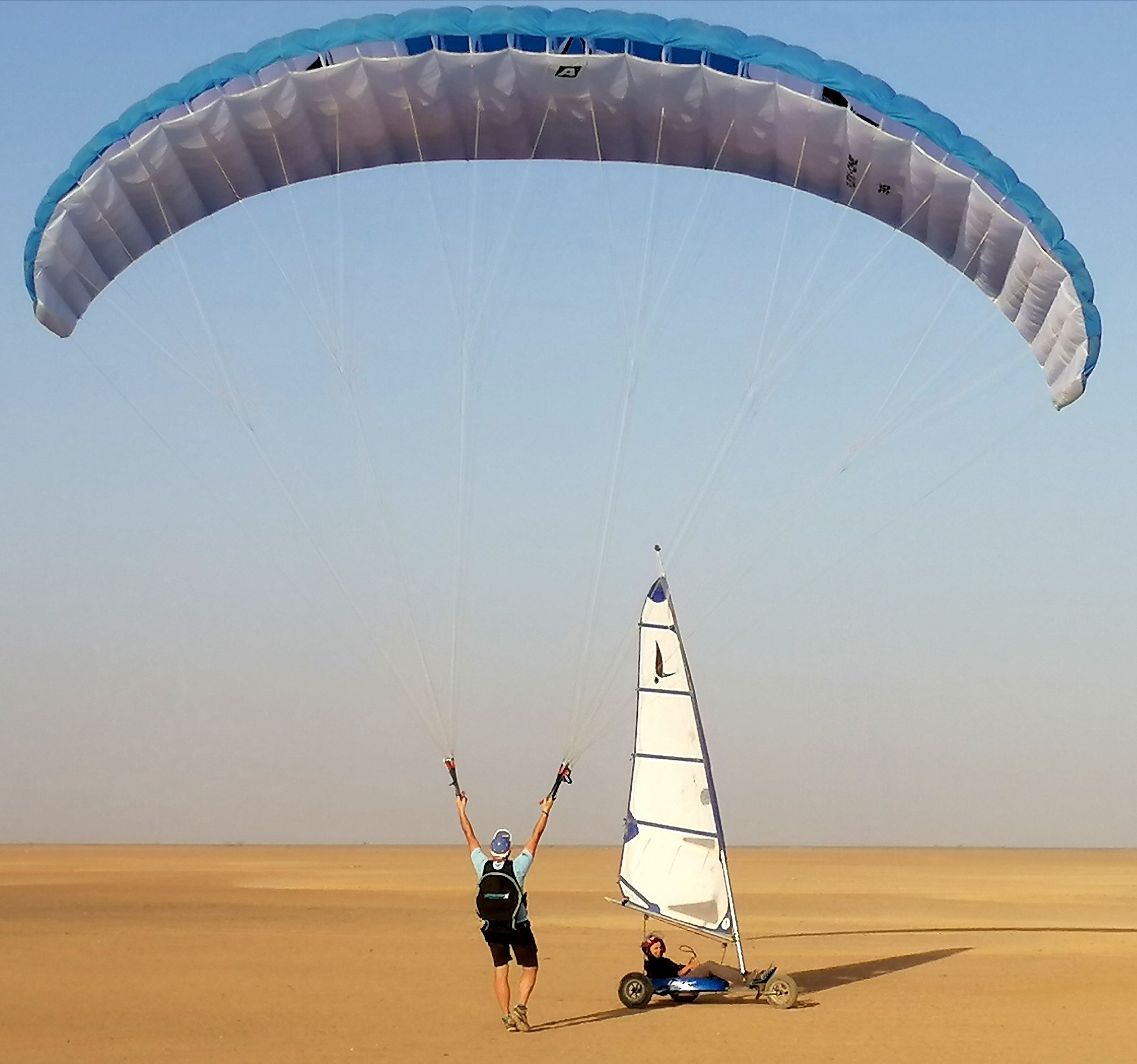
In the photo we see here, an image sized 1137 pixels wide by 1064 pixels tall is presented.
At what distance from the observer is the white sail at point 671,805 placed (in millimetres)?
15734

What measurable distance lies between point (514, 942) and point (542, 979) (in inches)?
170

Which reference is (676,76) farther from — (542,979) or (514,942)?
(542,979)

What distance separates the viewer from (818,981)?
56.4ft

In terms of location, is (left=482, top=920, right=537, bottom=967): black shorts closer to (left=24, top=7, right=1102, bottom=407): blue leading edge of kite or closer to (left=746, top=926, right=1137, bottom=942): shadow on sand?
(left=24, top=7, right=1102, bottom=407): blue leading edge of kite

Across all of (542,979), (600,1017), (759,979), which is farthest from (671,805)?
(542,979)

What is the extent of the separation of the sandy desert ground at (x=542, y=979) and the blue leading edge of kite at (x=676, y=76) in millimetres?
5938

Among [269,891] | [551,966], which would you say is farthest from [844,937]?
[269,891]

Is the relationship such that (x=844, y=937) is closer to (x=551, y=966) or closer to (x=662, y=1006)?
(x=551, y=966)

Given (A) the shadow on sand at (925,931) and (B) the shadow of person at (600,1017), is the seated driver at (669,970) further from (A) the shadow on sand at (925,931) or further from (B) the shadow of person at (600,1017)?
(A) the shadow on sand at (925,931)

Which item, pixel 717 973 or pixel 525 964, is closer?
pixel 525 964

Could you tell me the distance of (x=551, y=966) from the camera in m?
19.1

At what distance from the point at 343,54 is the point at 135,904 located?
67.2 feet

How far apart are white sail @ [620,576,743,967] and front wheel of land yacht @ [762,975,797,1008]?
78 cm

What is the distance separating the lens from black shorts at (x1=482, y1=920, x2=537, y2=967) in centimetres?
1364
